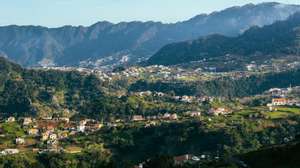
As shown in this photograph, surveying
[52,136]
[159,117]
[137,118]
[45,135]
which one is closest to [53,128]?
[45,135]

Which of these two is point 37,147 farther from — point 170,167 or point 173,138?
point 170,167

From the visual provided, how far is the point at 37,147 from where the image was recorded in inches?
5458

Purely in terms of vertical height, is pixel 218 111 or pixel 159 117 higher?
pixel 218 111

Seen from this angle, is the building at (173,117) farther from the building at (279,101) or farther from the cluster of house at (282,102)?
the building at (279,101)

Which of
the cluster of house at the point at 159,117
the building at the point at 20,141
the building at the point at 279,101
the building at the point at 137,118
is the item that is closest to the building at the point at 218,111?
the cluster of house at the point at 159,117

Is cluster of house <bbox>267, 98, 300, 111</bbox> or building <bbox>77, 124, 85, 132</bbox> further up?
cluster of house <bbox>267, 98, 300, 111</bbox>

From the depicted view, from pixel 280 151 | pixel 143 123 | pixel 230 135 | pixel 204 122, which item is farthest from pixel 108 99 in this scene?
pixel 280 151

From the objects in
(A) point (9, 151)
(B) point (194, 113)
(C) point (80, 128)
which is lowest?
(A) point (9, 151)

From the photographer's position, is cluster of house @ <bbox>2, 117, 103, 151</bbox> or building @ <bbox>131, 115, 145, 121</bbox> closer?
cluster of house @ <bbox>2, 117, 103, 151</bbox>

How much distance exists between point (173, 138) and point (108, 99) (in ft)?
208

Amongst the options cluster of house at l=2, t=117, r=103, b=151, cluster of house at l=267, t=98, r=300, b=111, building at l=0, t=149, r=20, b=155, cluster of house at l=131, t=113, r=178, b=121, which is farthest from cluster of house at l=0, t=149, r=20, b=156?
cluster of house at l=267, t=98, r=300, b=111

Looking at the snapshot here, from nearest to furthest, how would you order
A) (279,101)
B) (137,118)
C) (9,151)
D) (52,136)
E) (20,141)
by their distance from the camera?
(9,151)
(20,141)
(52,136)
(137,118)
(279,101)

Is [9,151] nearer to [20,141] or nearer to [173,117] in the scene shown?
[20,141]

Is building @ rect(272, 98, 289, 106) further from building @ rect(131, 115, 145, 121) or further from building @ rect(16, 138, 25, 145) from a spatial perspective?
building @ rect(16, 138, 25, 145)
